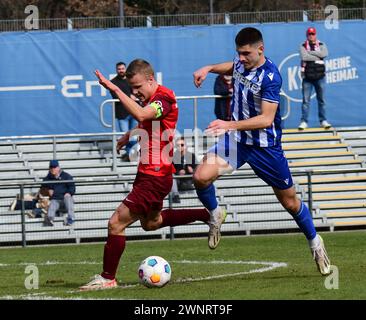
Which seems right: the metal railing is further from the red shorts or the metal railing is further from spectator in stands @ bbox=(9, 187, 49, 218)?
the red shorts

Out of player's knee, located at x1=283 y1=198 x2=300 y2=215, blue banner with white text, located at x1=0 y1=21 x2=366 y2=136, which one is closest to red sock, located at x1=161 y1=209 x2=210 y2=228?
player's knee, located at x1=283 y1=198 x2=300 y2=215

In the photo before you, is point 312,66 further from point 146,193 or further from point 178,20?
point 146,193

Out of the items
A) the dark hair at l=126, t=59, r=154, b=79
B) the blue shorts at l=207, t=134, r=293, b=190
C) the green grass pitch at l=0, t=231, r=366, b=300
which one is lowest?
the green grass pitch at l=0, t=231, r=366, b=300

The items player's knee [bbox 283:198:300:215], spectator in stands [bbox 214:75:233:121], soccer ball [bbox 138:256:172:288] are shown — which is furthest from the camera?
spectator in stands [bbox 214:75:233:121]

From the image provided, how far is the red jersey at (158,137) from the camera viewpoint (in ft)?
36.5

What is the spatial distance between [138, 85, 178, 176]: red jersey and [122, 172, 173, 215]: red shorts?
6 cm

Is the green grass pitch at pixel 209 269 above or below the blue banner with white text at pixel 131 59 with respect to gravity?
below

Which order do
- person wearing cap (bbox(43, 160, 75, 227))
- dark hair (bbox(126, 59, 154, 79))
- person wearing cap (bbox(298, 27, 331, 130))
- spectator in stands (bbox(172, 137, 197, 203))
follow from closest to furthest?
dark hair (bbox(126, 59, 154, 79)) → person wearing cap (bbox(43, 160, 75, 227)) → spectator in stands (bbox(172, 137, 197, 203)) → person wearing cap (bbox(298, 27, 331, 130))

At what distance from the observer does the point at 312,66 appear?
21844 mm

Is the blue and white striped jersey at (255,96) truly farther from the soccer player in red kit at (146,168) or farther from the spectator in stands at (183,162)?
the spectator in stands at (183,162)

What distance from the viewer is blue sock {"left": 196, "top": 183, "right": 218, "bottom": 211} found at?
1160 centimetres

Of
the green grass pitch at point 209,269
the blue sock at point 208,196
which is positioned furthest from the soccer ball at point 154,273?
the blue sock at point 208,196

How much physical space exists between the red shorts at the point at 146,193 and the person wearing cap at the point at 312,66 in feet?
36.0
